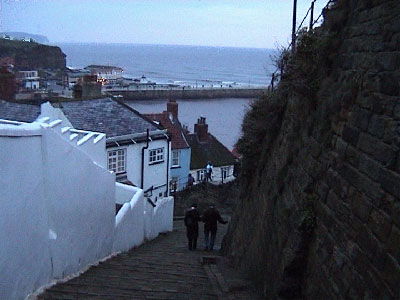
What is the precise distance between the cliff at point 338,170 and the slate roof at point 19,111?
1403 centimetres

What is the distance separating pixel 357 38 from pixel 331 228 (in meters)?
2.04

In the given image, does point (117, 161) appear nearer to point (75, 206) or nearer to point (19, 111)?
point (19, 111)

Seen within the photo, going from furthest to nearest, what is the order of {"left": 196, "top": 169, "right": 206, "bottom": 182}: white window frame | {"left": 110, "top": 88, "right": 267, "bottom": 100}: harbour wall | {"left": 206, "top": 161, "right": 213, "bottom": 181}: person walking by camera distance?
{"left": 110, "top": 88, "right": 267, "bottom": 100}: harbour wall → {"left": 196, "top": 169, "right": 206, "bottom": 182}: white window frame → {"left": 206, "top": 161, "right": 213, "bottom": 181}: person walking

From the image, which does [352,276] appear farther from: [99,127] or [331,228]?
[99,127]

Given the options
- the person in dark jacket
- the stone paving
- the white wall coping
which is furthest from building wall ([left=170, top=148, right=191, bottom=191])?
the white wall coping

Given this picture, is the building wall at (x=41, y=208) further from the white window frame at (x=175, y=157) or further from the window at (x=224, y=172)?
the window at (x=224, y=172)

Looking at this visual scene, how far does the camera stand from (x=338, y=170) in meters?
4.99

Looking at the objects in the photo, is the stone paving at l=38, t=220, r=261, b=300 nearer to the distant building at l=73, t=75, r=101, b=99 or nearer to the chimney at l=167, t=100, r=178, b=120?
the distant building at l=73, t=75, r=101, b=99

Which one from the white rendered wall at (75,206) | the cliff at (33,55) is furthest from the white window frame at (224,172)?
the cliff at (33,55)

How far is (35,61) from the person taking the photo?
135 metres

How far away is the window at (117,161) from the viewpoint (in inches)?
821

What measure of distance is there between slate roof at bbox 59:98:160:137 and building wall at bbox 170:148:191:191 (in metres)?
6.35

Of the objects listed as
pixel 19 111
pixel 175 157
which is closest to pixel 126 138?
pixel 19 111

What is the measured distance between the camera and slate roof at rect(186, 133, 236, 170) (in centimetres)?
3301
